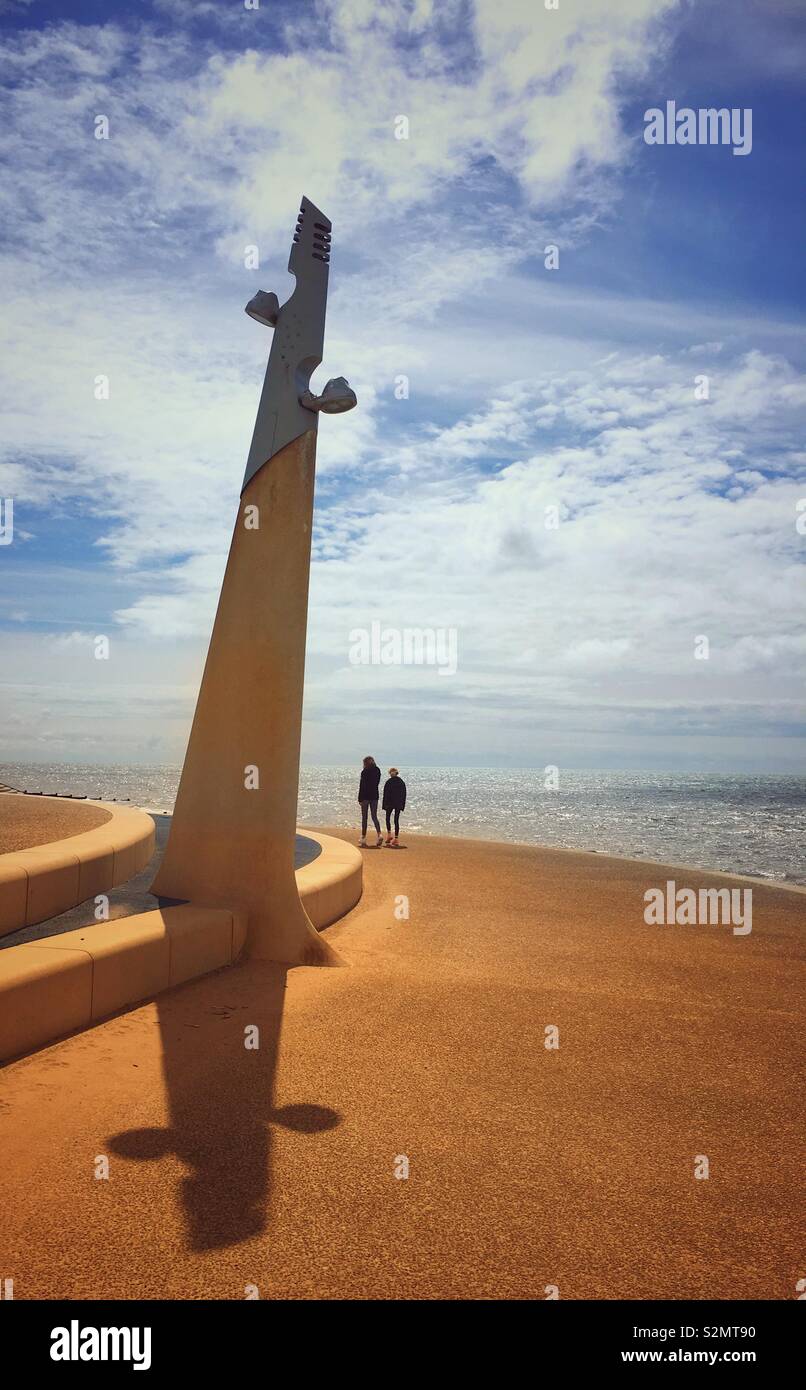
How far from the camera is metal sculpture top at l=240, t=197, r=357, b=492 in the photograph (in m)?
8.27

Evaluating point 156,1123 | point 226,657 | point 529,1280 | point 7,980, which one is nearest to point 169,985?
point 7,980

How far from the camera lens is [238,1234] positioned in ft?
11.0

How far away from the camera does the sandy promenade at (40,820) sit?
370 inches

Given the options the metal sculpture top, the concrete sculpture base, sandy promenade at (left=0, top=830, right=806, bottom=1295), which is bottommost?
sandy promenade at (left=0, top=830, right=806, bottom=1295)

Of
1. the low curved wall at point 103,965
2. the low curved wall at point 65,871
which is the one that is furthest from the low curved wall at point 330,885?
the low curved wall at point 65,871

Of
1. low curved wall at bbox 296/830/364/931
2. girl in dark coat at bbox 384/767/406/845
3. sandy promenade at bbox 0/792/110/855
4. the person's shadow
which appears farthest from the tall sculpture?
girl in dark coat at bbox 384/767/406/845

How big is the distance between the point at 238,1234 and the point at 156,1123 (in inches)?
44.7

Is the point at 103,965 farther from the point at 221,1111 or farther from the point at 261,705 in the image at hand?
the point at 261,705

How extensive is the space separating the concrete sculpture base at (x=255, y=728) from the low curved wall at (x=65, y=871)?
694mm

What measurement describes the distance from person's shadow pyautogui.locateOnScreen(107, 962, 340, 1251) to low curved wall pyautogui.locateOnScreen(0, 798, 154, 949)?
5.17 ft

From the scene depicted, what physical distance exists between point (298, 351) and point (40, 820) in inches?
268

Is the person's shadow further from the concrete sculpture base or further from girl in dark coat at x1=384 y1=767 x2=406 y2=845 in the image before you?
girl in dark coat at x1=384 y1=767 x2=406 y2=845

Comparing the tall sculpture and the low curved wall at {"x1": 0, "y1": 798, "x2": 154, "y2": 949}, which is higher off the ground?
the tall sculpture

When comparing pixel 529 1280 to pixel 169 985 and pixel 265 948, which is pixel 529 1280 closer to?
pixel 169 985
